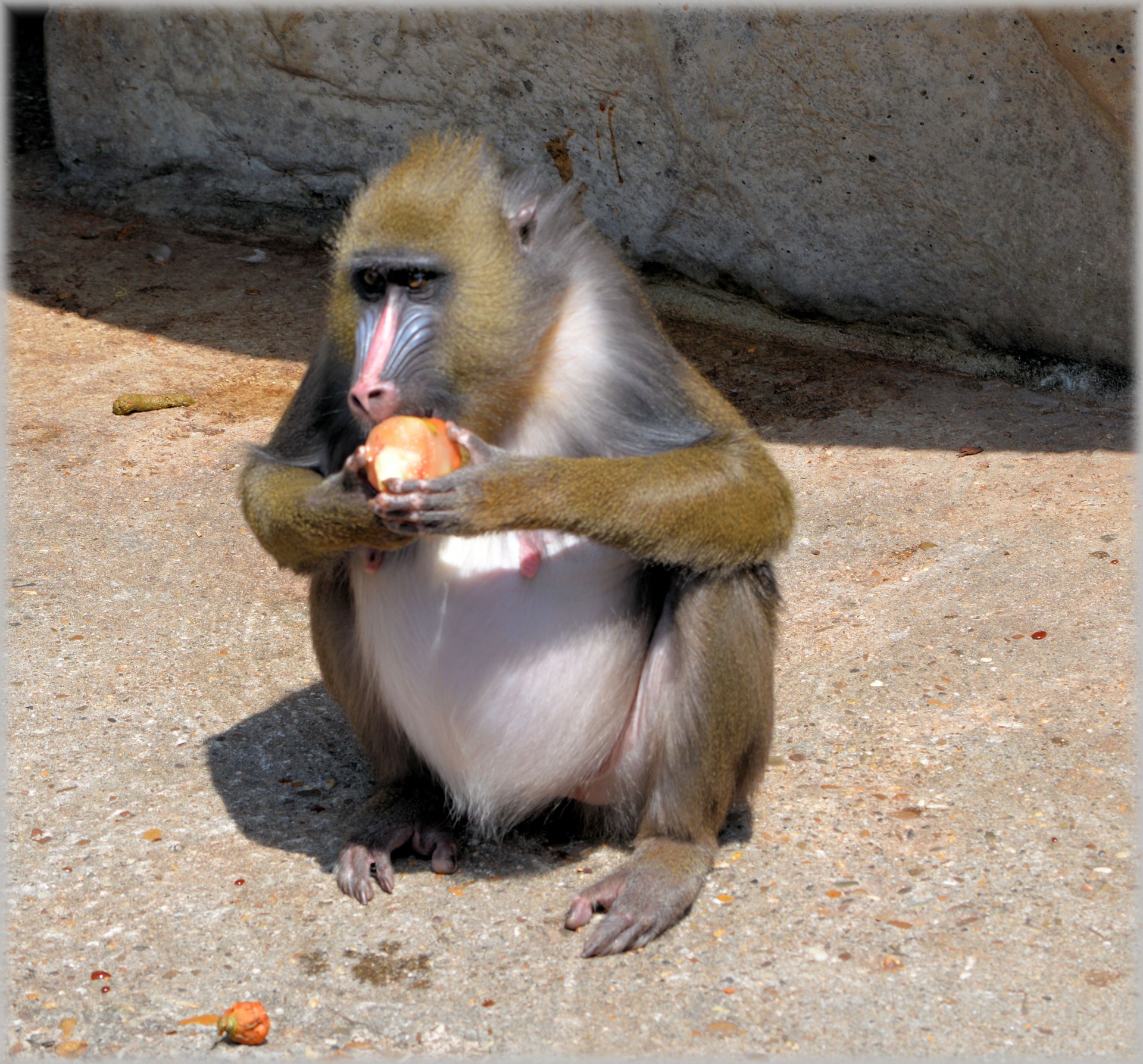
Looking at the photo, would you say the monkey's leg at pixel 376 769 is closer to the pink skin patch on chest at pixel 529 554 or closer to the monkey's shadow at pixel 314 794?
the monkey's shadow at pixel 314 794

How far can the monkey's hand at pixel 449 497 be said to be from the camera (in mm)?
2701

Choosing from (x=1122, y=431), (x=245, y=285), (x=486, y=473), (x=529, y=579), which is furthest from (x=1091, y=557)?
(x=245, y=285)

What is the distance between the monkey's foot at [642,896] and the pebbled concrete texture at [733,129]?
2.84 metres

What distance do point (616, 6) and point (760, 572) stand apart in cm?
374

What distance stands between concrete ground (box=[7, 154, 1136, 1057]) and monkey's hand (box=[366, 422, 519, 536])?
924 millimetres

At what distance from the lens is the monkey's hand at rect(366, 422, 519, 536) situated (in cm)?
270

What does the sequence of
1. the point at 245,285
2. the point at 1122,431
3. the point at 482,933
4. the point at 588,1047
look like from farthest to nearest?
the point at 245,285, the point at 1122,431, the point at 482,933, the point at 588,1047

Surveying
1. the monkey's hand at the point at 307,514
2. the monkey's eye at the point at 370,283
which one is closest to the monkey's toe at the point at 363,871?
the monkey's hand at the point at 307,514

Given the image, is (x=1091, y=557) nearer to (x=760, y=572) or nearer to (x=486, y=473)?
(x=760, y=572)

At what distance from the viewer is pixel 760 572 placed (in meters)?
3.18

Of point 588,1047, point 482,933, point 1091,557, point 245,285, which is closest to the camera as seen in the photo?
point 588,1047

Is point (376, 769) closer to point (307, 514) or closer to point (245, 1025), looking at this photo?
point (307, 514)

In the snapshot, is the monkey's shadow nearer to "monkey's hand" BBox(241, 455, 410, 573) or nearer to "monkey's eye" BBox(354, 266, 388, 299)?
"monkey's hand" BBox(241, 455, 410, 573)

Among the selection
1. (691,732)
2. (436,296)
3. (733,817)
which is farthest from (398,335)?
(733,817)
